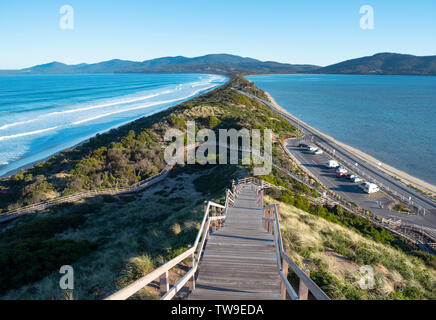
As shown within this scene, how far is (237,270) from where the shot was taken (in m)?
5.79

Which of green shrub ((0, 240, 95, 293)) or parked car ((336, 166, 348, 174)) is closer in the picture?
green shrub ((0, 240, 95, 293))

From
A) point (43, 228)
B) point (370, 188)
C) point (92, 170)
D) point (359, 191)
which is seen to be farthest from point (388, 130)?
point (43, 228)

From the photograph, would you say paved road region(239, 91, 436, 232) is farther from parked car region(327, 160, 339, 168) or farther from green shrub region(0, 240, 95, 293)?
green shrub region(0, 240, 95, 293)

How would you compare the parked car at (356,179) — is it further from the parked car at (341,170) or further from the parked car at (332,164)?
the parked car at (332,164)

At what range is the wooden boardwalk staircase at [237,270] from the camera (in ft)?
12.7

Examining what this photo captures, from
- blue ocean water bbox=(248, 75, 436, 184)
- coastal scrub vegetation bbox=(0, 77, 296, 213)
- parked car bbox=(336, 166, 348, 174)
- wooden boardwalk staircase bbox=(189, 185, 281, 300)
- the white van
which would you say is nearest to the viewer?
wooden boardwalk staircase bbox=(189, 185, 281, 300)

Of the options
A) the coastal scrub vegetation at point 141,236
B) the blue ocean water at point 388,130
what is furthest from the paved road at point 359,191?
the coastal scrub vegetation at point 141,236

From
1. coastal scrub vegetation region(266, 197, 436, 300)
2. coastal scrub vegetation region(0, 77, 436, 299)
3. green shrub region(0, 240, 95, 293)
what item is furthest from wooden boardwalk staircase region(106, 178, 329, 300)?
green shrub region(0, 240, 95, 293)

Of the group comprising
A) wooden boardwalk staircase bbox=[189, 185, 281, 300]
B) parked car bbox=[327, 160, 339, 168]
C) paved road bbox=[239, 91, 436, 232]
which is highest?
wooden boardwalk staircase bbox=[189, 185, 281, 300]

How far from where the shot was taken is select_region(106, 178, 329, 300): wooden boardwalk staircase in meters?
3.87

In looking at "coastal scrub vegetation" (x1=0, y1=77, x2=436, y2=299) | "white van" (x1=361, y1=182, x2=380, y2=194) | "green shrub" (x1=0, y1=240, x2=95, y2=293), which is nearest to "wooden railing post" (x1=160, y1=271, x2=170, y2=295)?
"coastal scrub vegetation" (x1=0, y1=77, x2=436, y2=299)

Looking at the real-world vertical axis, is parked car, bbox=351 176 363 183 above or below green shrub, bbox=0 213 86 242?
below

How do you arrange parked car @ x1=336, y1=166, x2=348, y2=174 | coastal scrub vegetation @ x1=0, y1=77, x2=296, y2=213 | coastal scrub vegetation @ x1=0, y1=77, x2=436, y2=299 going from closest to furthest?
coastal scrub vegetation @ x1=0, y1=77, x2=436, y2=299 → coastal scrub vegetation @ x1=0, y1=77, x2=296, y2=213 → parked car @ x1=336, y1=166, x2=348, y2=174
